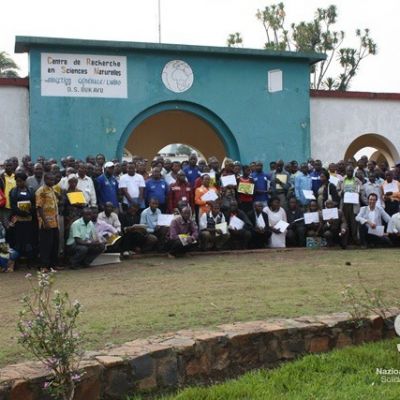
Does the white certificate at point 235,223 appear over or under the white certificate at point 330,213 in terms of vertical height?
under

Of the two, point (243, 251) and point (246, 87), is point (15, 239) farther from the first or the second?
point (246, 87)

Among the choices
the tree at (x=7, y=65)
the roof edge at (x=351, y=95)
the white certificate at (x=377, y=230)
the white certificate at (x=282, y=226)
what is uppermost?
the tree at (x=7, y=65)

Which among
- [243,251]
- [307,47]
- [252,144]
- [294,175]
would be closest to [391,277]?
[243,251]

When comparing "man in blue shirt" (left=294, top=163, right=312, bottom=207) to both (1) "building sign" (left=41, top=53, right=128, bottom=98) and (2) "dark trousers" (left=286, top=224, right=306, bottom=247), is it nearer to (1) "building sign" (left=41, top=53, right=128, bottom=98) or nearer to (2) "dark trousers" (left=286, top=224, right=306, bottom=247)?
(2) "dark trousers" (left=286, top=224, right=306, bottom=247)

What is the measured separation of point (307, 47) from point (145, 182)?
2359 centimetres

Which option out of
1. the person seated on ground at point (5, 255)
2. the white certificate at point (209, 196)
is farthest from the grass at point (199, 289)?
the white certificate at point (209, 196)

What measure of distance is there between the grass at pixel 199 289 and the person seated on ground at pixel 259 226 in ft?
1.89

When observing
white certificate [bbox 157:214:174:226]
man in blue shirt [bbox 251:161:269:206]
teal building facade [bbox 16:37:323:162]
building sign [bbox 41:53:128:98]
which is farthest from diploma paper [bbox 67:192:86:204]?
building sign [bbox 41:53:128:98]

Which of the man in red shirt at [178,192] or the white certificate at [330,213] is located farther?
the white certificate at [330,213]

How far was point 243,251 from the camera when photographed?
10539mm

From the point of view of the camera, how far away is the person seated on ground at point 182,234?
9.73 m

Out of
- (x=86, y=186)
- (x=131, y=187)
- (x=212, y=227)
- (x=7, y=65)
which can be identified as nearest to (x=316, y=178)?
(x=212, y=227)

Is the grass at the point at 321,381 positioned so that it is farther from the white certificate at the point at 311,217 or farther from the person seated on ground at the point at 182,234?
the white certificate at the point at 311,217

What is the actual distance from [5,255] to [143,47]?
6.93m
